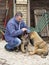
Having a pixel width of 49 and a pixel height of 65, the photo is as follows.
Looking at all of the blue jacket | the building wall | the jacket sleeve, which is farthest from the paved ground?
the building wall

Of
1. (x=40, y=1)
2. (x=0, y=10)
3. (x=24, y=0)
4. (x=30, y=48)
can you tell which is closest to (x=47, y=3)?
(x=40, y=1)

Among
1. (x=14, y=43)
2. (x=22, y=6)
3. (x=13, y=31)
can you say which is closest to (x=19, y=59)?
(x=14, y=43)

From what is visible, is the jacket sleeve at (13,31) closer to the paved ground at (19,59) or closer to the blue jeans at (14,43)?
the blue jeans at (14,43)

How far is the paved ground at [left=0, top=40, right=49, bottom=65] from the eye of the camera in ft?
25.2

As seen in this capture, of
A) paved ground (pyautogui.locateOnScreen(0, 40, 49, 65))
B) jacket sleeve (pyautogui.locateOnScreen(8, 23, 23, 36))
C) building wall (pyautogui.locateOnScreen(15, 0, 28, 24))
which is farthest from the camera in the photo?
building wall (pyautogui.locateOnScreen(15, 0, 28, 24))

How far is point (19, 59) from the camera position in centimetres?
802

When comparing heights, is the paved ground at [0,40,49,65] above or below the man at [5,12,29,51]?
below

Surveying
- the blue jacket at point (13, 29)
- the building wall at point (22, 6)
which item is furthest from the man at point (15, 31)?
the building wall at point (22, 6)

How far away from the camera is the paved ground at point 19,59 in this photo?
7.69 m

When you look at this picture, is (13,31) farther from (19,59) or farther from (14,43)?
(19,59)

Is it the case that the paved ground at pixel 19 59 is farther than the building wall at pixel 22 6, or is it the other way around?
the building wall at pixel 22 6

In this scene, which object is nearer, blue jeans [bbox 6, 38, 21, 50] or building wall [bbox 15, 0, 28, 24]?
blue jeans [bbox 6, 38, 21, 50]

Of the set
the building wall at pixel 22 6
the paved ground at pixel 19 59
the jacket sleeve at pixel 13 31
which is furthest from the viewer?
the building wall at pixel 22 6

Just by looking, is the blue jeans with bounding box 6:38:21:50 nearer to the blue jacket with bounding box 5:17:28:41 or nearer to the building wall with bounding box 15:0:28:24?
the blue jacket with bounding box 5:17:28:41
